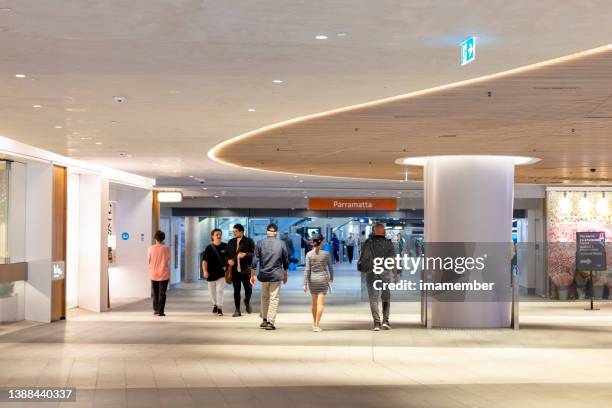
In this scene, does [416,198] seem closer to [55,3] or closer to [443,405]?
[443,405]

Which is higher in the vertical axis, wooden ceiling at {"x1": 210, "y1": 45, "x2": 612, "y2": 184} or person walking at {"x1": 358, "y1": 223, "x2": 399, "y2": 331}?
wooden ceiling at {"x1": 210, "y1": 45, "x2": 612, "y2": 184}

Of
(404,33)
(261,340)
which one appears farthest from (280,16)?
(261,340)

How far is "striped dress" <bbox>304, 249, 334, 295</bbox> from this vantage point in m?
14.4

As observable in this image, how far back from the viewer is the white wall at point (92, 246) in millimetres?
18703

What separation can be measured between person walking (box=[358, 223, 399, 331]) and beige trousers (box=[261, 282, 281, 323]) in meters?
1.35

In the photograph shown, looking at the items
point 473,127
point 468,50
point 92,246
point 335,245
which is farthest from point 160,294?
point 335,245

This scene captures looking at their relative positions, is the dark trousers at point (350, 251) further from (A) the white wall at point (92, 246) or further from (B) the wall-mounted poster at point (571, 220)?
(A) the white wall at point (92, 246)

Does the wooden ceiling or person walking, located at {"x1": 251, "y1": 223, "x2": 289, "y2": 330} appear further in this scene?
person walking, located at {"x1": 251, "y1": 223, "x2": 289, "y2": 330}

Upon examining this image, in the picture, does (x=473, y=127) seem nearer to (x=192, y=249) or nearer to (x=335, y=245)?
(x=192, y=249)

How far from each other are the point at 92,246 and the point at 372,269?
6.78 m

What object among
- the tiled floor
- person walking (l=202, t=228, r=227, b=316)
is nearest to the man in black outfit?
person walking (l=202, t=228, r=227, b=316)

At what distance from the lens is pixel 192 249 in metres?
31.6

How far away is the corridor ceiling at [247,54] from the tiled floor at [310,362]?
284cm

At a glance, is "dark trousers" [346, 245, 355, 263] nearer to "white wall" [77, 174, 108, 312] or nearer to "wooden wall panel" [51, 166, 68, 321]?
"white wall" [77, 174, 108, 312]
